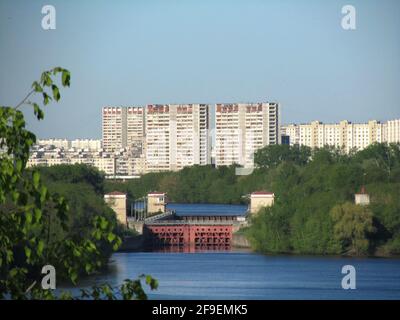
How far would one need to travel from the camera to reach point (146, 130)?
33.3 m

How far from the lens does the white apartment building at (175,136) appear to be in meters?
33.0

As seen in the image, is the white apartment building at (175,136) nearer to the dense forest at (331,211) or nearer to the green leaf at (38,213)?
the dense forest at (331,211)

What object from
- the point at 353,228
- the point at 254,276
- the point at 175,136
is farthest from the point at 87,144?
the point at 254,276

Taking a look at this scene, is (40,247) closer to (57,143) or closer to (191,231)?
(191,231)

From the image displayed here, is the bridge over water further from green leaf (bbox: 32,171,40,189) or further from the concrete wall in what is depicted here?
green leaf (bbox: 32,171,40,189)

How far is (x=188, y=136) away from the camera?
33.8 metres

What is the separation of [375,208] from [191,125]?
17743 mm

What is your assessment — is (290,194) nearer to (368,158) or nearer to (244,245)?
(244,245)

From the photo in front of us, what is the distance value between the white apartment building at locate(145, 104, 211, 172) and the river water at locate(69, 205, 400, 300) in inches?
681

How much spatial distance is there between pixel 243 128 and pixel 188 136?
142 centimetres

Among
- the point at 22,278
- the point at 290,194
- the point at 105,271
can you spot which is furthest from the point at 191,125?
Result: the point at 22,278

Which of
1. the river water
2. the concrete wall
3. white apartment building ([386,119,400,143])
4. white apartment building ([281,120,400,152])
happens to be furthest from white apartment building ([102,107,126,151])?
the river water

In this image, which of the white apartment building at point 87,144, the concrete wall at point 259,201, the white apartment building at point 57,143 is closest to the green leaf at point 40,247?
the concrete wall at point 259,201
